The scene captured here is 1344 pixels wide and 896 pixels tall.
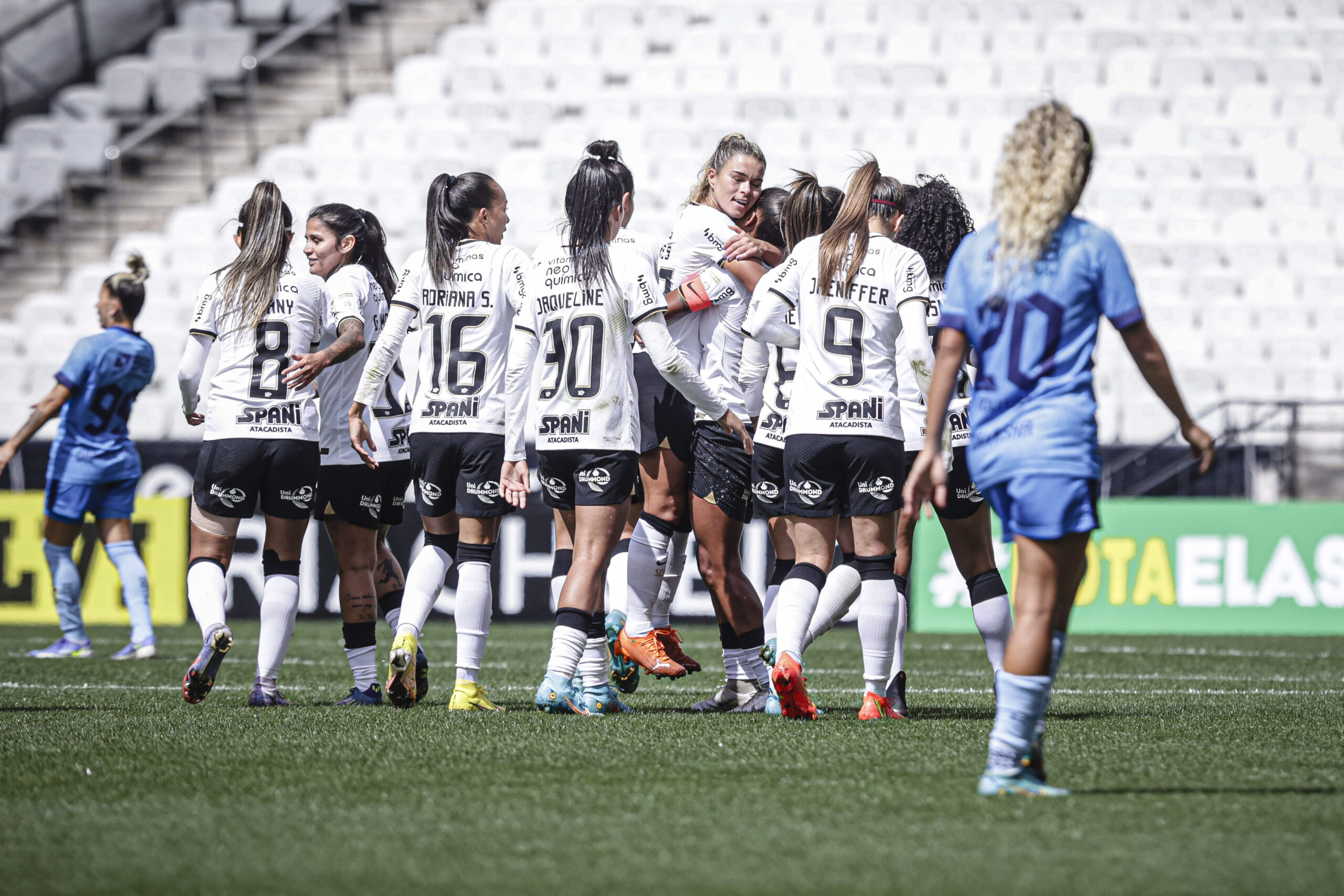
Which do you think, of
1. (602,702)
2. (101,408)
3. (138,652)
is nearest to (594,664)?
(602,702)

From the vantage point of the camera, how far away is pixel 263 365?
6.20 m

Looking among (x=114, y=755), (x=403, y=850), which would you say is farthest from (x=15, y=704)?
(x=403, y=850)

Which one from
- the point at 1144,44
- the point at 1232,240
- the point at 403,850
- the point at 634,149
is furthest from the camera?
the point at 1144,44

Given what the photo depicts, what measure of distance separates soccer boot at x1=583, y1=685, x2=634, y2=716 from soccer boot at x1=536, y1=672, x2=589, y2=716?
0.24 feet

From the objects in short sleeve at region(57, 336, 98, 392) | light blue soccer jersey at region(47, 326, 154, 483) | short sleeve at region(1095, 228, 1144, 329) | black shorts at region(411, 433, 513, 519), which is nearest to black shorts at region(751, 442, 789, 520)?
black shorts at region(411, 433, 513, 519)

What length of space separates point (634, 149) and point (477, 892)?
48.8 feet

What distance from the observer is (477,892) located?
295 centimetres

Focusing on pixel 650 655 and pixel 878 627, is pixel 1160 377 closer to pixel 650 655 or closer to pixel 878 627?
pixel 878 627

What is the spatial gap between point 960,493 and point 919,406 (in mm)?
391

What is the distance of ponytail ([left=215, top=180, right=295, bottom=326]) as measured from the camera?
6238mm

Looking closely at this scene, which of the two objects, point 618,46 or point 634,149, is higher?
point 618,46

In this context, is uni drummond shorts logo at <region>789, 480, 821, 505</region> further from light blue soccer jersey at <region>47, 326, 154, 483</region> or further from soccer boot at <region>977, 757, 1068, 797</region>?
light blue soccer jersey at <region>47, 326, 154, 483</region>

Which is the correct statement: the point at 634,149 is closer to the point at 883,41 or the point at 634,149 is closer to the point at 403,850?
the point at 883,41

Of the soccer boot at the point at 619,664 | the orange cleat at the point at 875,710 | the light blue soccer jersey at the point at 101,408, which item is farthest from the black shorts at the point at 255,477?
the light blue soccer jersey at the point at 101,408
